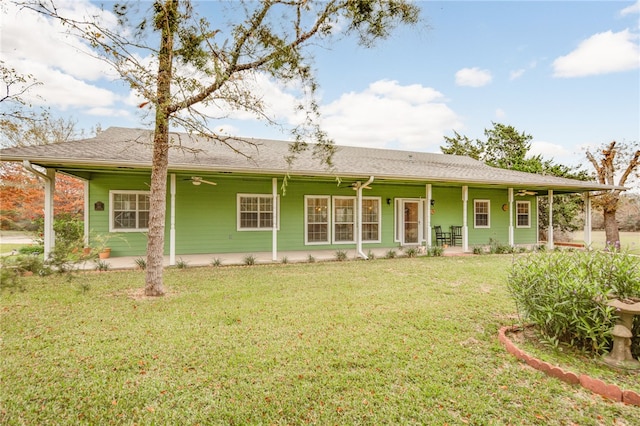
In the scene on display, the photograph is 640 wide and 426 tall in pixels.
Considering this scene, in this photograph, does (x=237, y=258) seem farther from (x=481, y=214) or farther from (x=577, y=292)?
(x=481, y=214)

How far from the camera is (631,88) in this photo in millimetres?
11719

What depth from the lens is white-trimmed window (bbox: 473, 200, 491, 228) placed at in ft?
42.8

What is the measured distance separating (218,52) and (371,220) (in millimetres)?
8157

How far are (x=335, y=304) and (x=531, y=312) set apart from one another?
8.37 feet

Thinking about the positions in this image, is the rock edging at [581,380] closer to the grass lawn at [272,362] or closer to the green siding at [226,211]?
the grass lawn at [272,362]

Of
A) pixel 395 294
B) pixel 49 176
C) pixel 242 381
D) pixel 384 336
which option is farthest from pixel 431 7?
pixel 49 176

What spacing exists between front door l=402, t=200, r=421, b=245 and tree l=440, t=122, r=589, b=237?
32.2 feet

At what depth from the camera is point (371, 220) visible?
11727 mm

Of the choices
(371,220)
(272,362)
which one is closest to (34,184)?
(371,220)

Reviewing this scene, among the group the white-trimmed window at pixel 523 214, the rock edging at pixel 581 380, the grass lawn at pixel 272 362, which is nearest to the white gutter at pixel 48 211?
the grass lawn at pixel 272 362

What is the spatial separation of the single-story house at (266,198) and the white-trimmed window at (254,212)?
3 cm

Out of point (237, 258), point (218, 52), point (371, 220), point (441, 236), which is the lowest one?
point (237, 258)

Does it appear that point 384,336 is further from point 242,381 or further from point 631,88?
point 631,88

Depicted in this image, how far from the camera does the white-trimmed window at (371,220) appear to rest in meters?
11.6
